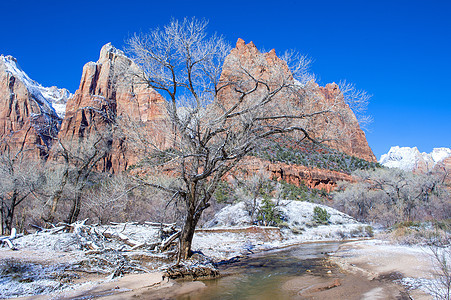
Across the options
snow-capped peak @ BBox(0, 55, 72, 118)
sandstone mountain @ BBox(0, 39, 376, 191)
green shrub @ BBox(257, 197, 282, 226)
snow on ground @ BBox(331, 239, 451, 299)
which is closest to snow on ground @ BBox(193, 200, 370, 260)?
green shrub @ BBox(257, 197, 282, 226)

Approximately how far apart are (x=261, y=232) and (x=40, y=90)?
14061 centimetres

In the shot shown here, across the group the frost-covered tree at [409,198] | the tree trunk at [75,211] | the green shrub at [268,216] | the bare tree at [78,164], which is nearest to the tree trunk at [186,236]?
the bare tree at [78,164]

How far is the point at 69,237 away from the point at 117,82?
18.5 ft

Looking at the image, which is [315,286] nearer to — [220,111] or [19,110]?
[220,111]

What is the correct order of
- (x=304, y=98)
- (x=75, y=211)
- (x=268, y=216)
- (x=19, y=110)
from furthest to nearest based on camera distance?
(x=19, y=110)
(x=268, y=216)
(x=75, y=211)
(x=304, y=98)

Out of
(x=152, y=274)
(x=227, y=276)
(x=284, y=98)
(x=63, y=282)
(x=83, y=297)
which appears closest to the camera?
(x=83, y=297)

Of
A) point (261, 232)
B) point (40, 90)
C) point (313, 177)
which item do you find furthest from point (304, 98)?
point (40, 90)

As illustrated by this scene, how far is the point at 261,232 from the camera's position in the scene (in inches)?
823

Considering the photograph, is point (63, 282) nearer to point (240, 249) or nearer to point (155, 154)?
point (155, 154)

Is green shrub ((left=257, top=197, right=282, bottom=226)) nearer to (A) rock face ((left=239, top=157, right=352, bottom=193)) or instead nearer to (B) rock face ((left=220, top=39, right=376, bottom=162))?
(B) rock face ((left=220, top=39, right=376, bottom=162))

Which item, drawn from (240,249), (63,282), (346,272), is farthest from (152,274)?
(240,249)

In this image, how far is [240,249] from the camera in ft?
49.3

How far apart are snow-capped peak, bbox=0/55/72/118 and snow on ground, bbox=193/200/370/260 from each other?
328 feet

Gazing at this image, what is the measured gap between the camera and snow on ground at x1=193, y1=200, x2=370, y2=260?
15.0 m
